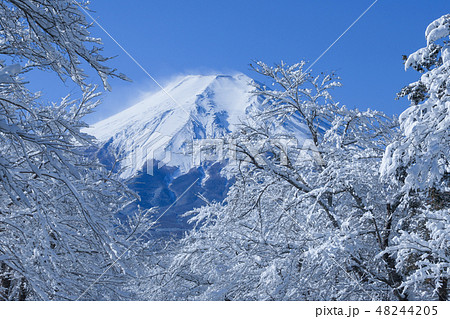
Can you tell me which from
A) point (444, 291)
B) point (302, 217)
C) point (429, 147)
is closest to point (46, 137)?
point (429, 147)

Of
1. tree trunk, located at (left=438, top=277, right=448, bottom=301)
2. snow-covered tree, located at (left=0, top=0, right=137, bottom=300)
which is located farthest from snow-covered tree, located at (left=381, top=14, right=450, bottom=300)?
snow-covered tree, located at (left=0, top=0, right=137, bottom=300)

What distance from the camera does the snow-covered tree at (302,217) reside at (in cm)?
536

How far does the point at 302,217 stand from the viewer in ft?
24.2

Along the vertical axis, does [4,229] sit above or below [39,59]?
below

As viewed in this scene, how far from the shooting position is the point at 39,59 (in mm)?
4074

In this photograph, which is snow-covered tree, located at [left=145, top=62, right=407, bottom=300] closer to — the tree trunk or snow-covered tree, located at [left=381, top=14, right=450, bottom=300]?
the tree trunk

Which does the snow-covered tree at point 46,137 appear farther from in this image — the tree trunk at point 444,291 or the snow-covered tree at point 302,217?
the tree trunk at point 444,291
